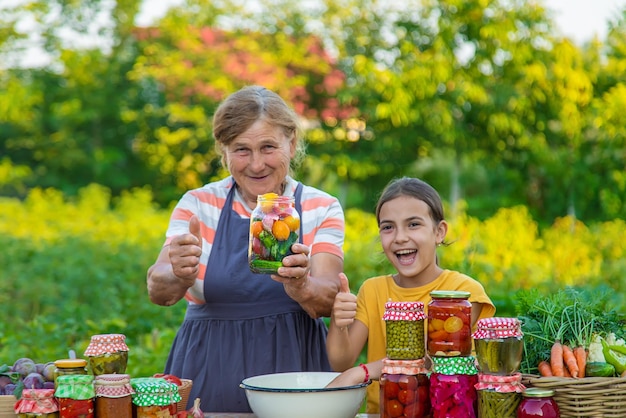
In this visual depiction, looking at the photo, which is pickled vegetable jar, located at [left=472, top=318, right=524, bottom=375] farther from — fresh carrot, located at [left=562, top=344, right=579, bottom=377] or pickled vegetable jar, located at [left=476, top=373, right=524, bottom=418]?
fresh carrot, located at [left=562, top=344, right=579, bottom=377]

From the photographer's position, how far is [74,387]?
2.20 m

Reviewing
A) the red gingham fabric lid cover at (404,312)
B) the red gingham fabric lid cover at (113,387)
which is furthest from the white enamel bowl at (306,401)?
the red gingham fabric lid cover at (113,387)

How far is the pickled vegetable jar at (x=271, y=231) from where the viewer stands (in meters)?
2.56

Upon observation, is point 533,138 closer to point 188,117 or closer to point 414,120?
point 414,120

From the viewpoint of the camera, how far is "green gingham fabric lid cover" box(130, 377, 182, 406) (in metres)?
2.24

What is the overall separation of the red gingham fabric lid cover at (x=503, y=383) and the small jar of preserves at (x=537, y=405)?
0.11 ft

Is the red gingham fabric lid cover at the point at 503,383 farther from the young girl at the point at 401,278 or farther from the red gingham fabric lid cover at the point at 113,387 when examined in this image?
the red gingham fabric lid cover at the point at 113,387

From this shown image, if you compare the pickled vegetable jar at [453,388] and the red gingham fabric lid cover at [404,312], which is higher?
the red gingham fabric lid cover at [404,312]

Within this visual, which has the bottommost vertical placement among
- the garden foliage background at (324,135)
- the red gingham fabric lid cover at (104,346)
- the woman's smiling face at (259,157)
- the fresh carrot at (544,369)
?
the fresh carrot at (544,369)

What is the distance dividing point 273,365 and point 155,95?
14.8 metres

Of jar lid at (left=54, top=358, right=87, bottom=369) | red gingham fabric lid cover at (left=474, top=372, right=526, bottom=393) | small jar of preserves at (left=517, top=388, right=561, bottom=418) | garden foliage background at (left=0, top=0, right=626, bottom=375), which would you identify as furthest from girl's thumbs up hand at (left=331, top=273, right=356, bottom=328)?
garden foliage background at (left=0, top=0, right=626, bottom=375)

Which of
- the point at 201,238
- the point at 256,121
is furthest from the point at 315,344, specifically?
the point at 256,121

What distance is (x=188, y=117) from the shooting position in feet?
47.4

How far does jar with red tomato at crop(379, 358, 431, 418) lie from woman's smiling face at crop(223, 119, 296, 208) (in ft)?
3.21
